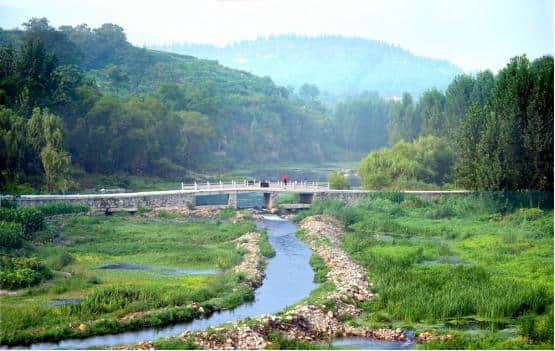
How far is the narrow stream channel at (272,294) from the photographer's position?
22469mm

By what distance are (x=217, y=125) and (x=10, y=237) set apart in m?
57.9

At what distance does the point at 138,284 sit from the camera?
2827 centimetres

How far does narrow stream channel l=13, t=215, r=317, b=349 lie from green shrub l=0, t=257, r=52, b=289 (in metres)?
5.97

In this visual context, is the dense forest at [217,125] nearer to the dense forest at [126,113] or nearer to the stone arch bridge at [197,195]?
the dense forest at [126,113]

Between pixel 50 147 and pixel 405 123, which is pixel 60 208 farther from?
pixel 405 123

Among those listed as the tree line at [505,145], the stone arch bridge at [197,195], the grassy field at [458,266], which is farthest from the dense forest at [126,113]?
the tree line at [505,145]

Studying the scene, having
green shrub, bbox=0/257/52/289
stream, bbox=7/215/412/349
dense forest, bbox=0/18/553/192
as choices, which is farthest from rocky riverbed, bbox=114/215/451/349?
dense forest, bbox=0/18/553/192

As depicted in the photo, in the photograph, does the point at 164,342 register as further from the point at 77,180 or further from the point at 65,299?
the point at 77,180

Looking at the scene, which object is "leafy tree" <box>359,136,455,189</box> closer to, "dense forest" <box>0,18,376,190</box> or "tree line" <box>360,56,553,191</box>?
"tree line" <box>360,56,553,191</box>

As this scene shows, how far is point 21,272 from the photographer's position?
2814 cm

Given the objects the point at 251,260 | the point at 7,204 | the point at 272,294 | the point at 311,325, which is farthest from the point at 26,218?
the point at 311,325

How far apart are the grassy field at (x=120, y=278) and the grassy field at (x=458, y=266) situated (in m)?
5.26

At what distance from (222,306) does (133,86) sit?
245ft

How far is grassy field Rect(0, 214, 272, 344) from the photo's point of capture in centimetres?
2358
